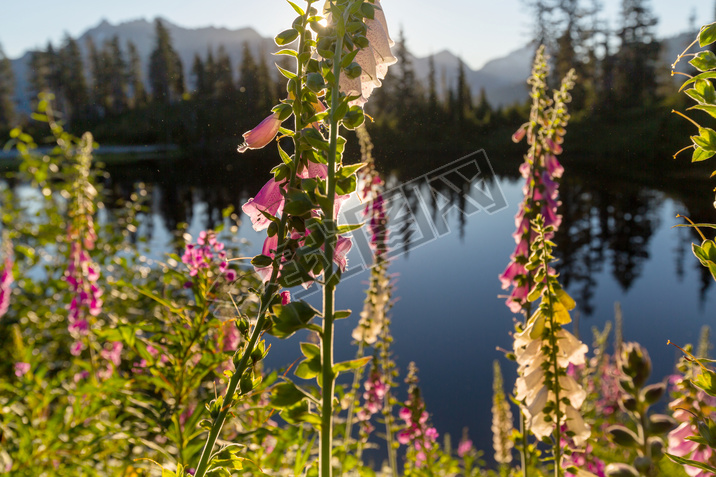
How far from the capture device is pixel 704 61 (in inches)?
16.7

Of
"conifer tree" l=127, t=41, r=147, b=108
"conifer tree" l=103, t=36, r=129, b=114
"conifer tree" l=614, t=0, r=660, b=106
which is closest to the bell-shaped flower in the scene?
"conifer tree" l=614, t=0, r=660, b=106

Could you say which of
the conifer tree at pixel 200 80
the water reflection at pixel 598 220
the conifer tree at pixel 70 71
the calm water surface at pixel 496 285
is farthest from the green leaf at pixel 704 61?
the conifer tree at pixel 70 71

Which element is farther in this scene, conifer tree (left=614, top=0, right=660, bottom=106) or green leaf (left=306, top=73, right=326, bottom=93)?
conifer tree (left=614, top=0, right=660, bottom=106)

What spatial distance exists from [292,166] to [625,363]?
33 centimetres

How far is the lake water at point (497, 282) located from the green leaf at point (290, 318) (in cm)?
227

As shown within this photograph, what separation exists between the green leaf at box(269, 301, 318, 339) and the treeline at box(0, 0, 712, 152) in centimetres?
59

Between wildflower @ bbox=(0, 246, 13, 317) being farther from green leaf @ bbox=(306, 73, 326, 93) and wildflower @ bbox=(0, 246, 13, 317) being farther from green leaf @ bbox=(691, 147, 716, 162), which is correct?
green leaf @ bbox=(691, 147, 716, 162)

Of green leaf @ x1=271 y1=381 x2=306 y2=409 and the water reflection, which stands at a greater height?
green leaf @ x1=271 y1=381 x2=306 y2=409

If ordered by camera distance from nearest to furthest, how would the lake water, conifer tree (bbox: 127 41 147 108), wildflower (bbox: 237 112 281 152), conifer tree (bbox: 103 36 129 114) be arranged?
1. wildflower (bbox: 237 112 281 152)
2. the lake water
3. conifer tree (bbox: 103 36 129 114)
4. conifer tree (bbox: 127 41 147 108)

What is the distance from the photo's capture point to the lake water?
5.77m

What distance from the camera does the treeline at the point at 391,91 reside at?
1.15 m

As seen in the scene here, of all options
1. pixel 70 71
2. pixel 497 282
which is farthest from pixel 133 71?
pixel 497 282

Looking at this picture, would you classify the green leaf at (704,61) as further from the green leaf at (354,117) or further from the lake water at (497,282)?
the lake water at (497,282)

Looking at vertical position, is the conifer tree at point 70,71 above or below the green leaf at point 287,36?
above
